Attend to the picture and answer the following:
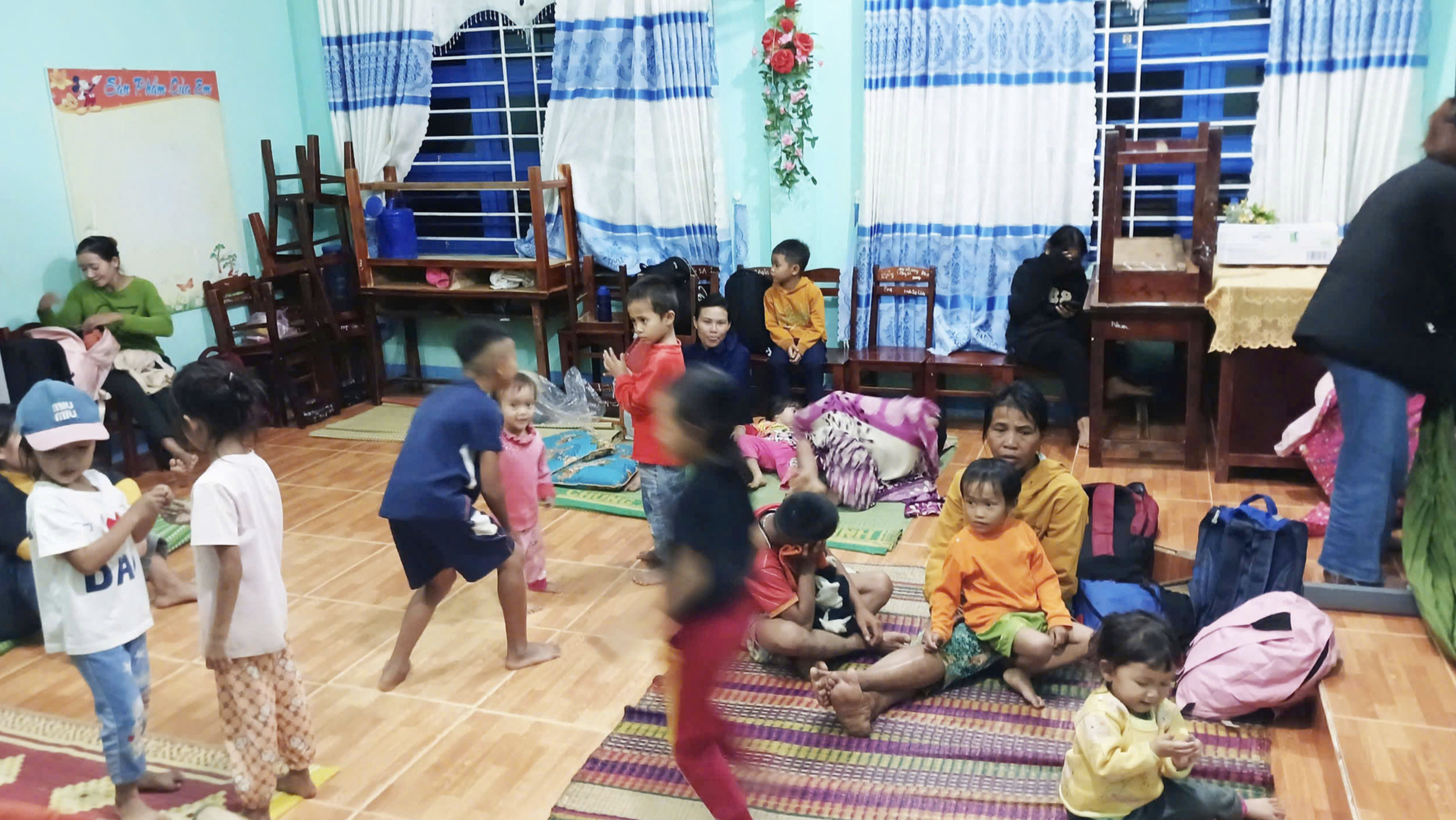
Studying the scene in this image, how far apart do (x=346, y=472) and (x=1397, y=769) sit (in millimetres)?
4279

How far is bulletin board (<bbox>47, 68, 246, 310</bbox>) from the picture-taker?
514cm

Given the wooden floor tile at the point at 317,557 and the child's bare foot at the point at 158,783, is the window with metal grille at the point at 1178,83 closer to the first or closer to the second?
the wooden floor tile at the point at 317,557

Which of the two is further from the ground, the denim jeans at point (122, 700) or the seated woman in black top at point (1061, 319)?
the seated woman in black top at point (1061, 319)

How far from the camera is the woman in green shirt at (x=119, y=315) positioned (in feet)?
16.1

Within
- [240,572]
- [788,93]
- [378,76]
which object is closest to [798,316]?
[788,93]

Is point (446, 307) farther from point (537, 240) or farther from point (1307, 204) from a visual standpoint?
point (1307, 204)

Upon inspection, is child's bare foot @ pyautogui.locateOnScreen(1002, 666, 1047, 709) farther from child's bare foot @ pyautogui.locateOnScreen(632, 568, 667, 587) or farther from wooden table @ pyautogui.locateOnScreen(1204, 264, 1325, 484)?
wooden table @ pyautogui.locateOnScreen(1204, 264, 1325, 484)

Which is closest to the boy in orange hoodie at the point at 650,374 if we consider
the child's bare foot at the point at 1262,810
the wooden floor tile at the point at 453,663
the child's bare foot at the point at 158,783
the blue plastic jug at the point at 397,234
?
the wooden floor tile at the point at 453,663

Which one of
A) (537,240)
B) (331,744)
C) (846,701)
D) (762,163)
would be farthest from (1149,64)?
(331,744)

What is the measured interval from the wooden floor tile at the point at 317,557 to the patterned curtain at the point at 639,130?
229 centimetres

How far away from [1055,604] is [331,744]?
6.25 feet

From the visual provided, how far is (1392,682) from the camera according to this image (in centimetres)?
265

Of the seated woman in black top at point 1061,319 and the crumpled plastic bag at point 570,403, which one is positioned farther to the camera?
the crumpled plastic bag at point 570,403

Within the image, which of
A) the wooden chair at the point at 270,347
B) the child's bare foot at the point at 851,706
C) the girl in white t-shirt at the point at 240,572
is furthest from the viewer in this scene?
the wooden chair at the point at 270,347
